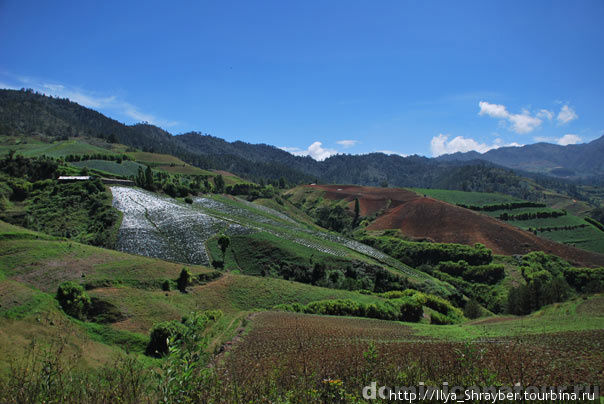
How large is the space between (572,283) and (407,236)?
39903 millimetres

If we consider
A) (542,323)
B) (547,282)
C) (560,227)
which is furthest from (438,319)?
(560,227)

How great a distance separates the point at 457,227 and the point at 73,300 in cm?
9852

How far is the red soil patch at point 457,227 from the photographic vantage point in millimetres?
88625

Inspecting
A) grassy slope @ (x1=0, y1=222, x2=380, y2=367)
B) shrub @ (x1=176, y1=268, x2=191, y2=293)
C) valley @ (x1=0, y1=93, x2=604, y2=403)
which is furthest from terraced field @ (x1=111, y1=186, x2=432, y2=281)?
shrub @ (x1=176, y1=268, x2=191, y2=293)

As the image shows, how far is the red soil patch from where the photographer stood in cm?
8862

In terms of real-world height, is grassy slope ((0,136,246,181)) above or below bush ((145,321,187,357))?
above

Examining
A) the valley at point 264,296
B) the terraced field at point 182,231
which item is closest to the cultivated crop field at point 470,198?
the valley at point 264,296

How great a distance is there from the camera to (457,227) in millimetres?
100500

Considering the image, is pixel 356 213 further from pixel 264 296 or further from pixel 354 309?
pixel 264 296

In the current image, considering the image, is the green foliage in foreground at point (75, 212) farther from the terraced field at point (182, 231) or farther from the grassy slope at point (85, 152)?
the grassy slope at point (85, 152)

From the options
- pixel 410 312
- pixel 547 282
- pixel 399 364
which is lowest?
pixel 410 312

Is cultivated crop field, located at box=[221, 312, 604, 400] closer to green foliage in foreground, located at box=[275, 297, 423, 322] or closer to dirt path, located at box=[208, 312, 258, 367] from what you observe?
dirt path, located at box=[208, 312, 258, 367]

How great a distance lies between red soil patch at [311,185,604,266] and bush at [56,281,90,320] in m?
89.7

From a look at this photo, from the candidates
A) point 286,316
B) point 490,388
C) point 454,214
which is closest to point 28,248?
point 286,316
